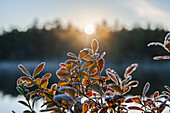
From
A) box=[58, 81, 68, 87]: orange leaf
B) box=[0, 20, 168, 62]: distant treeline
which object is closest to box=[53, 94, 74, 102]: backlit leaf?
box=[58, 81, 68, 87]: orange leaf

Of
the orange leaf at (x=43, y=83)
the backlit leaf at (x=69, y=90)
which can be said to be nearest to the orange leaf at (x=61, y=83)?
the orange leaf at (x=43, y=83)

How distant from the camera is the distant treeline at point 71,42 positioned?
26.3 meters

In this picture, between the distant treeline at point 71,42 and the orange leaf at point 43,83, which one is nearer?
the orange leaf at point 43,83

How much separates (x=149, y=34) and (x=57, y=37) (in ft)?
40.8

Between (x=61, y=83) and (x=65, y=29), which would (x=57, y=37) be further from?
(x=61, y=83)

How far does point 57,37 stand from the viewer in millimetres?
28906

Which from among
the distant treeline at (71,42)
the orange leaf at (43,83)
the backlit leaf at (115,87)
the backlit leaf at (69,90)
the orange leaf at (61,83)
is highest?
the distant treeline at (71,42)

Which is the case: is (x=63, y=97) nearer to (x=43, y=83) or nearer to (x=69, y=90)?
(x=69, y=90)

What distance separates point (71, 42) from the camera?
27.8m

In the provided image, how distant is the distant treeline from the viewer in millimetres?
26328

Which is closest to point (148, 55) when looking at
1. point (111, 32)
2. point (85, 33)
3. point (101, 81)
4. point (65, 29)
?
point (111, 32)

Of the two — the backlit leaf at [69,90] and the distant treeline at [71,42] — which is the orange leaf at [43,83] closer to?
the backlit leaf at [69,90]

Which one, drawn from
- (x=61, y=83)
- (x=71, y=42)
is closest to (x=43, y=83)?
(x=61, y=83)

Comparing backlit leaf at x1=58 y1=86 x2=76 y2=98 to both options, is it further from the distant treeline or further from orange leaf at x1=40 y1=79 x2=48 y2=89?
the distant treeline
